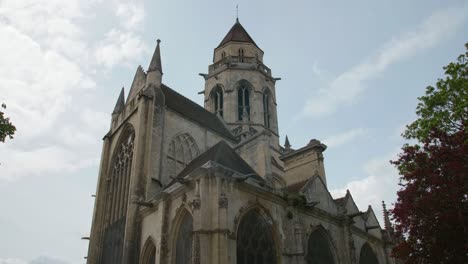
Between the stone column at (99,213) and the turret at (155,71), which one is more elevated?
the turret at (155,71)

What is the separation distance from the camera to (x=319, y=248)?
15891 millimetres

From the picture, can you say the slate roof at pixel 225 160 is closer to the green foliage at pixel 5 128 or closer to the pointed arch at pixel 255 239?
the pointed arch at pixel 255 239

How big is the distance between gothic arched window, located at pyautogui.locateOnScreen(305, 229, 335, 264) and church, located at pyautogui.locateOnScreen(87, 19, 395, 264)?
0.04m

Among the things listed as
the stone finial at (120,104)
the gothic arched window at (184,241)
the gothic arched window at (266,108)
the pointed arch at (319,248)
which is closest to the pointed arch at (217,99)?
the gothic arched window at (266,108)

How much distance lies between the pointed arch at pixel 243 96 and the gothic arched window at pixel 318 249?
14.4m

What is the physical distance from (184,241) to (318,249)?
17.4 ft

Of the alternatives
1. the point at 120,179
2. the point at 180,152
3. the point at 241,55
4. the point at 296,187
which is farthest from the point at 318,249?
the point at 241,55

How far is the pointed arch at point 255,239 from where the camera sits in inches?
514

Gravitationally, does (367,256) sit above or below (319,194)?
below

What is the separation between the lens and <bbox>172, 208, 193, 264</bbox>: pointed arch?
13.4 metres

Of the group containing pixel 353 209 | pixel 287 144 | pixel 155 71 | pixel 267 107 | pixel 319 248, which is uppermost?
pixel 267 107

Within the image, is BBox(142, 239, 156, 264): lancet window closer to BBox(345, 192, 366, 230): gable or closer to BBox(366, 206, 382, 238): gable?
BBox(345, 192, 366, 230): gable

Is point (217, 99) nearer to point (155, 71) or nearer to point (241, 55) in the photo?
point (241, 55)

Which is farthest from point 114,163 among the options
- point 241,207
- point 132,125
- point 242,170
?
point 241,207
